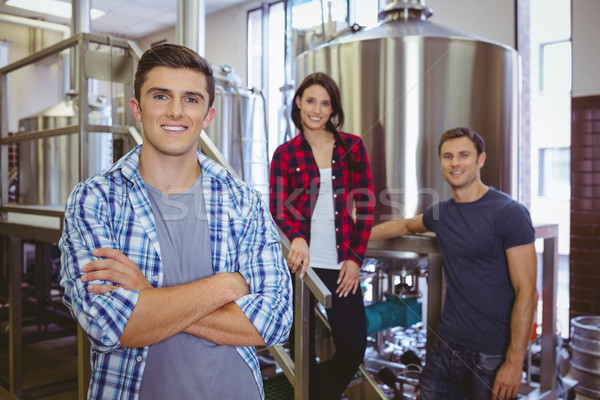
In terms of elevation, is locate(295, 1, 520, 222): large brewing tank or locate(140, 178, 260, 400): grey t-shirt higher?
locate(295, 1, 520, 222): large brewing tank

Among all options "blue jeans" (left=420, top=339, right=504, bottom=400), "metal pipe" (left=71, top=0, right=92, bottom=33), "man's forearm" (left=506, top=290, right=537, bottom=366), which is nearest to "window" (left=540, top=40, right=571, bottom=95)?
"man's forearm" (left=506, top=290, right=537, bottom=366)

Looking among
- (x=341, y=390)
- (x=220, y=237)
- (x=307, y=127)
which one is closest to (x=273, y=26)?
(x=307, y=127)

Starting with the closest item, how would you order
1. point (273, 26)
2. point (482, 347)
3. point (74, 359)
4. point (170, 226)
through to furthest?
point (170, 226) < point (482, 347) < point (74, 359) < point (273, 26)

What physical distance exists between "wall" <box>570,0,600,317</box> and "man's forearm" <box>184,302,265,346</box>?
156 inches

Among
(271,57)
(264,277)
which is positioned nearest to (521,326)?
(264,277)

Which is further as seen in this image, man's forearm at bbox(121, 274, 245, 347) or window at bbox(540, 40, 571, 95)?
window at bbox(540, 40, 571, 95)

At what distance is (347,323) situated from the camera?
80.7 inches

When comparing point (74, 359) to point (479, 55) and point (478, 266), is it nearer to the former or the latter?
point (478, 266)

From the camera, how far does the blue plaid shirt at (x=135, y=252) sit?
1.05 metres

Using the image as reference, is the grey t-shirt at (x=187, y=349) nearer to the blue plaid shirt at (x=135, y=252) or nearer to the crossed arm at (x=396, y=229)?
the blue plaid shirt at (x=135, y=252)

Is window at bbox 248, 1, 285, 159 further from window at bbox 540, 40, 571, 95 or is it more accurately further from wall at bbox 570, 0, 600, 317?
wall at bbox 570, 0, 600, 317

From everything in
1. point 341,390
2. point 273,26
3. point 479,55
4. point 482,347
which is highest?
point 273,26

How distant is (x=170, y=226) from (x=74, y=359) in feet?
11.1

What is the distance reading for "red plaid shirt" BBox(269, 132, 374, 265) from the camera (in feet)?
6.73
